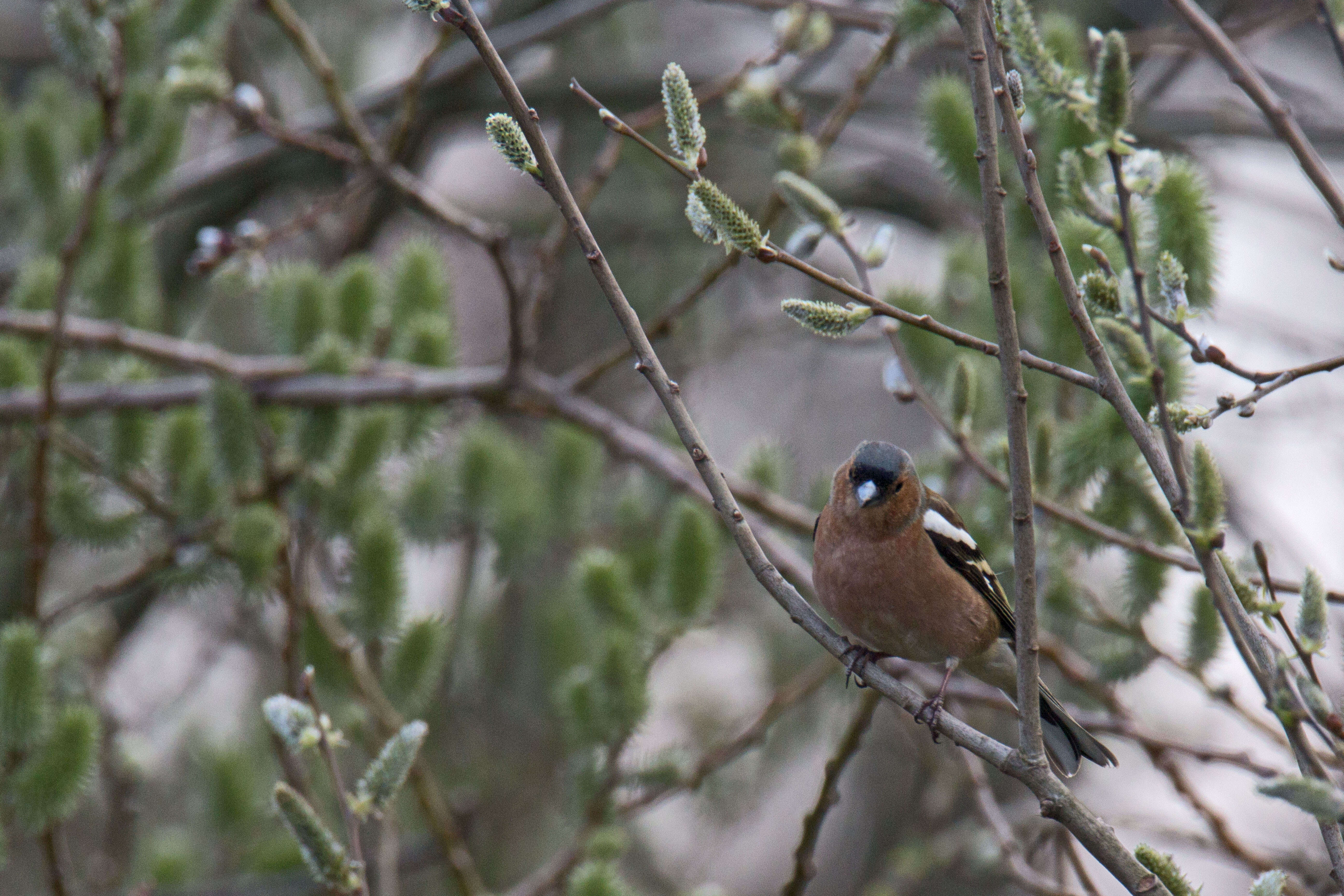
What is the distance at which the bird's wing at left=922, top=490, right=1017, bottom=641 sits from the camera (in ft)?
12.5

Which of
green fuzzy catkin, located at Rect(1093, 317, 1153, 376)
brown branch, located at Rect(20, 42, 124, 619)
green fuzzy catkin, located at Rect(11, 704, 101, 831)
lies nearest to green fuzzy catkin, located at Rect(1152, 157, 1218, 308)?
green fuzzy catkin, located at Rect(1093, 317, 1153, 376)

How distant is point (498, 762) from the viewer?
7047 mm

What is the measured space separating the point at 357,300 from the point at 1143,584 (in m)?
3.30

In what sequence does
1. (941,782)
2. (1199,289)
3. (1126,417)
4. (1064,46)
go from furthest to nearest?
(941,782)
(1064,46)
(1199,289)
(1126,417)

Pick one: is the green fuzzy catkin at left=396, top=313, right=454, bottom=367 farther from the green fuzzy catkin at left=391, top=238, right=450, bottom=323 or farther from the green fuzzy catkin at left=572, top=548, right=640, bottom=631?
the green fuzzy catkin at left=572, top=548, right=640, bottom=631

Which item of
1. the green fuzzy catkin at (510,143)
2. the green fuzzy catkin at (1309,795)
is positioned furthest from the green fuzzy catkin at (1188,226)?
the green fuzzy catkin at (510,143)

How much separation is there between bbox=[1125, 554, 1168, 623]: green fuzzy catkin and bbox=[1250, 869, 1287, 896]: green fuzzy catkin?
67.7 inches

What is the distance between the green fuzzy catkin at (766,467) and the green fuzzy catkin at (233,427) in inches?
79.2

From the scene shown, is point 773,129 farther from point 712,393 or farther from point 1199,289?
point 712,393

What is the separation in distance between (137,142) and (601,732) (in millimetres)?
3060

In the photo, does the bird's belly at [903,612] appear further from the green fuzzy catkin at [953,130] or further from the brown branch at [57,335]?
the brown branch at [57,335]

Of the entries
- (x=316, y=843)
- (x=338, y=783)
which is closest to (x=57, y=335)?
(x=338, y=783)

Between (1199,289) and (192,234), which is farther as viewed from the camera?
(192,234)

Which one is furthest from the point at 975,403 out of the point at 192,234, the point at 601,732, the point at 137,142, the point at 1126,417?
the point at 192,234
